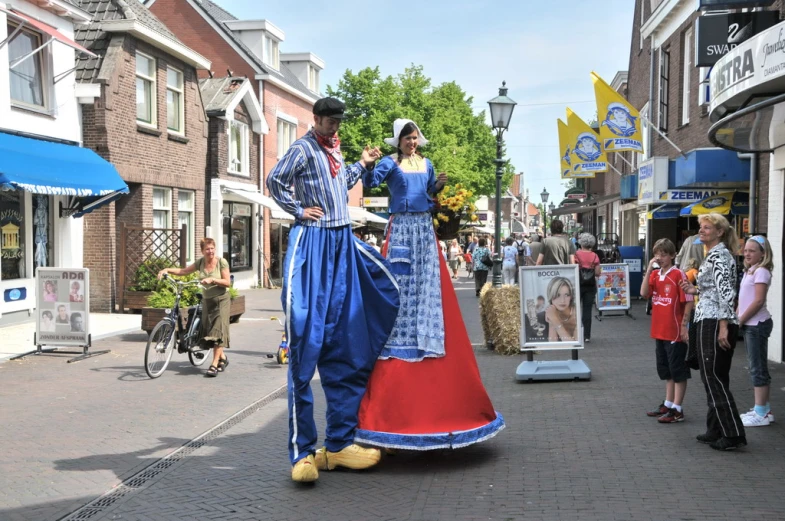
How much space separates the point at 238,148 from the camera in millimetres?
25938

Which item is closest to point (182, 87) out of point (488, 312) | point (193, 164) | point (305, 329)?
point (193, 164)

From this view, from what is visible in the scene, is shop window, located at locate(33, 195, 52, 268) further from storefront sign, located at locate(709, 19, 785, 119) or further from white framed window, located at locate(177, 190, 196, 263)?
storefront sign, located at locate(709, 19, 785, 119)

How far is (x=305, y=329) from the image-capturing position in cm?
482

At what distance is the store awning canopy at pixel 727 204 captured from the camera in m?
14.5

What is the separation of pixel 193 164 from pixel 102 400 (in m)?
13.7

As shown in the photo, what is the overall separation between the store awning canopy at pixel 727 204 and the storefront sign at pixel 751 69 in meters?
7.06

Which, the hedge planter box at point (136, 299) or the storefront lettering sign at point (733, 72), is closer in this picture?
the storefront lettering sign at point (733, 72)

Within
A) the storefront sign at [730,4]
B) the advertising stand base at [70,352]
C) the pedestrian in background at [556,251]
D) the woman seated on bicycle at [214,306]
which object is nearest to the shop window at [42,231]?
the advertising stand base at [70,352]

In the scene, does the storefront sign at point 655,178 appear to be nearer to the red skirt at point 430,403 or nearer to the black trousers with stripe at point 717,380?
the black trousers with stripe at point 717,380

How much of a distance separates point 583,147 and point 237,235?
36.9 feet

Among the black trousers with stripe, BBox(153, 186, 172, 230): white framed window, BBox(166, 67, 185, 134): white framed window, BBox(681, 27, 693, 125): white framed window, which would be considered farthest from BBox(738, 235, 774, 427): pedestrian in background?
BBox(166, 67, 185, 134): white framed window

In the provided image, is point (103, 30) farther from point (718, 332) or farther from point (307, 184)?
Answer: point (718, 332)

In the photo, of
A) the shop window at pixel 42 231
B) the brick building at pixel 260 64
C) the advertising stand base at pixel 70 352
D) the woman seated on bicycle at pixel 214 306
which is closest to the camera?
the woman seated on bicycle at pixel 214 306

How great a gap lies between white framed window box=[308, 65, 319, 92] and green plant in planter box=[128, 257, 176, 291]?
21302mm
